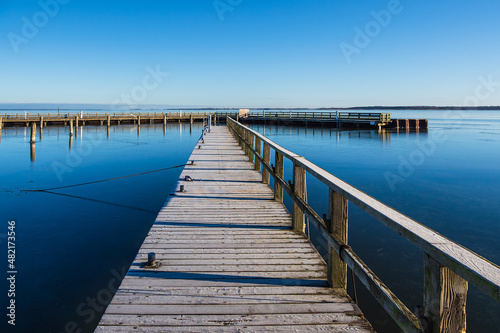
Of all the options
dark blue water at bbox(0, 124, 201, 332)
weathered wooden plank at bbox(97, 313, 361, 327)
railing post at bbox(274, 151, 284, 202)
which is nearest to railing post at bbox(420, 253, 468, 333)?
weathered wooden plank at bbox(97, 313, 361, 327)

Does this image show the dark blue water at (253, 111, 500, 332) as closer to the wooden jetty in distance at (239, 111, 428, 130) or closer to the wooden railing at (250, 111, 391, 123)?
the wooden railing at (250, 111, 391, 123)

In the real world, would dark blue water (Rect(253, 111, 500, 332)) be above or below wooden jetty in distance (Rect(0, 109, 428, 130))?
below

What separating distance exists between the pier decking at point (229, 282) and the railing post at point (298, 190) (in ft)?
0.50

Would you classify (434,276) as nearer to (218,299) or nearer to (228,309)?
(228,309)

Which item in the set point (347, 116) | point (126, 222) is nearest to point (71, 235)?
point (126, 222)

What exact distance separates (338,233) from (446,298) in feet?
5.19

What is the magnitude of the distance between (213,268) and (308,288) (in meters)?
1.08

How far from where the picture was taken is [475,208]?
1134 centimetres

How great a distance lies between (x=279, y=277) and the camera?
347cm

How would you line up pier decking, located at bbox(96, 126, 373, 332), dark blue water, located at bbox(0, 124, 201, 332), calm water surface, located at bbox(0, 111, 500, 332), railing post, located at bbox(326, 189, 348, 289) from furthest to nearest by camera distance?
calm water surface, located at bbox(0, 111, 500, 332) → dark blue water, located at bbox(0, 124, 201, 332) → railing post, located at bbox(326, 189, 348, 289) → pier decking, located at bbox(96, 126, 373, 332)

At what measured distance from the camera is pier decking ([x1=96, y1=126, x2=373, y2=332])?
2711 mm

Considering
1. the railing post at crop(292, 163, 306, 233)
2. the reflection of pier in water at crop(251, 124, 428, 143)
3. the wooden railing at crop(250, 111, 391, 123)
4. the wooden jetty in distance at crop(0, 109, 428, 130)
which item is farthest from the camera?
the wooden railing at crop(250, 111, 391, 123)

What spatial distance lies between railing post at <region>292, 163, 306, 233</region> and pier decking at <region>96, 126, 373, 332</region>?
0.50 ft

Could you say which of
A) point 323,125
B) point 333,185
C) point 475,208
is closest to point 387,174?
point 475,208
